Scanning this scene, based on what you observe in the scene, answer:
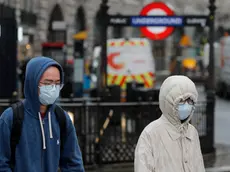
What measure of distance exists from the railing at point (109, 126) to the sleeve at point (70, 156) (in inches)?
266

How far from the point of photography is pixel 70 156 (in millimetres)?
4941

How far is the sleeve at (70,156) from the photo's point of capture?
16.2 ft

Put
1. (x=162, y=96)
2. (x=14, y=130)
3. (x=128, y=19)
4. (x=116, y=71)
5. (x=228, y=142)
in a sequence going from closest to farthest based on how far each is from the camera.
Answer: (x=14, y=130)
(x=162, y=96)
(x=128, y=19)
(x=228, y=142)
(x=116, y=71)

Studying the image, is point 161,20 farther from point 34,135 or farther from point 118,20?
point 34,135

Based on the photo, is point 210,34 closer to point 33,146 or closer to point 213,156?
point 213,156

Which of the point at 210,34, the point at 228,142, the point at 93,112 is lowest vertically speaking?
the point at 228,142

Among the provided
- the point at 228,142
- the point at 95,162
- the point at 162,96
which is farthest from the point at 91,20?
the point at 162,96

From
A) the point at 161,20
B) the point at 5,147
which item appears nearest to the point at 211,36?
the point at 161,20

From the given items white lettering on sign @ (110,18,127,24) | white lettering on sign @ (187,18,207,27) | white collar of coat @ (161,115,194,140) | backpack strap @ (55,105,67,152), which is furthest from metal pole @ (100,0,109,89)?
backpack strap @ (55,105,67,152)

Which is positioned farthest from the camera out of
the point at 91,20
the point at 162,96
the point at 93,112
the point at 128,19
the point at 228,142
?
the point at 91,20

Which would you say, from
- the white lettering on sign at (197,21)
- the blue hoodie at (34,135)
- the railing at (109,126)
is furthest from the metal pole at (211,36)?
the blue hoodie at (34,135)

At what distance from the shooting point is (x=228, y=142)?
16.3 m

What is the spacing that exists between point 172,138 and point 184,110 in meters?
0.21

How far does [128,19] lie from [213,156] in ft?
9.26
